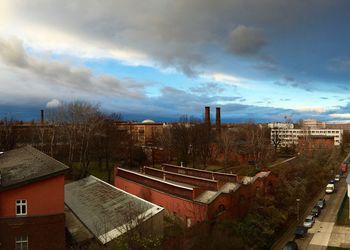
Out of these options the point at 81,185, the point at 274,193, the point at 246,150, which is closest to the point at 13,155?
the point at 81,185

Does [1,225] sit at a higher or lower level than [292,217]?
higher

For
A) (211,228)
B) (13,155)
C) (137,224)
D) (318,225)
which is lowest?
(318,225)

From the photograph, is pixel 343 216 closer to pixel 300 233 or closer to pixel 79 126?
pixel 300 233

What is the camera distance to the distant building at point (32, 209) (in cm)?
2044

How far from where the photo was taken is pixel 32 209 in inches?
823

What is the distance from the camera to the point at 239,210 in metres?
30.0

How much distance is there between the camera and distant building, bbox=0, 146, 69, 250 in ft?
67.1

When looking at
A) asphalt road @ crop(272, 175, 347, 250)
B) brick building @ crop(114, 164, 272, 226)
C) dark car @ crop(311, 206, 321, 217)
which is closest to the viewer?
brick building @ crop(114, 164, 272, 226)

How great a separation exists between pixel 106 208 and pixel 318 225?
897 inches

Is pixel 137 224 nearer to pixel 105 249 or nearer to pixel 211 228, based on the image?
pixel 105 249

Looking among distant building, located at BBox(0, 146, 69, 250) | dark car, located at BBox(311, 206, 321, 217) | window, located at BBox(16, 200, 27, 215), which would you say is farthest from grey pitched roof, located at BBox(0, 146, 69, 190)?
dark car, located at BBox(311, 206, 321, 217)

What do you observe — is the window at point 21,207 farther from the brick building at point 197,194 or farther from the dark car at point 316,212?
the dark car at point 316,212

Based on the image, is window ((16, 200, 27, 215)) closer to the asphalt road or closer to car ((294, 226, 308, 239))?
the asphalt road

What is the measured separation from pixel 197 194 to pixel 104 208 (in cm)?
756
